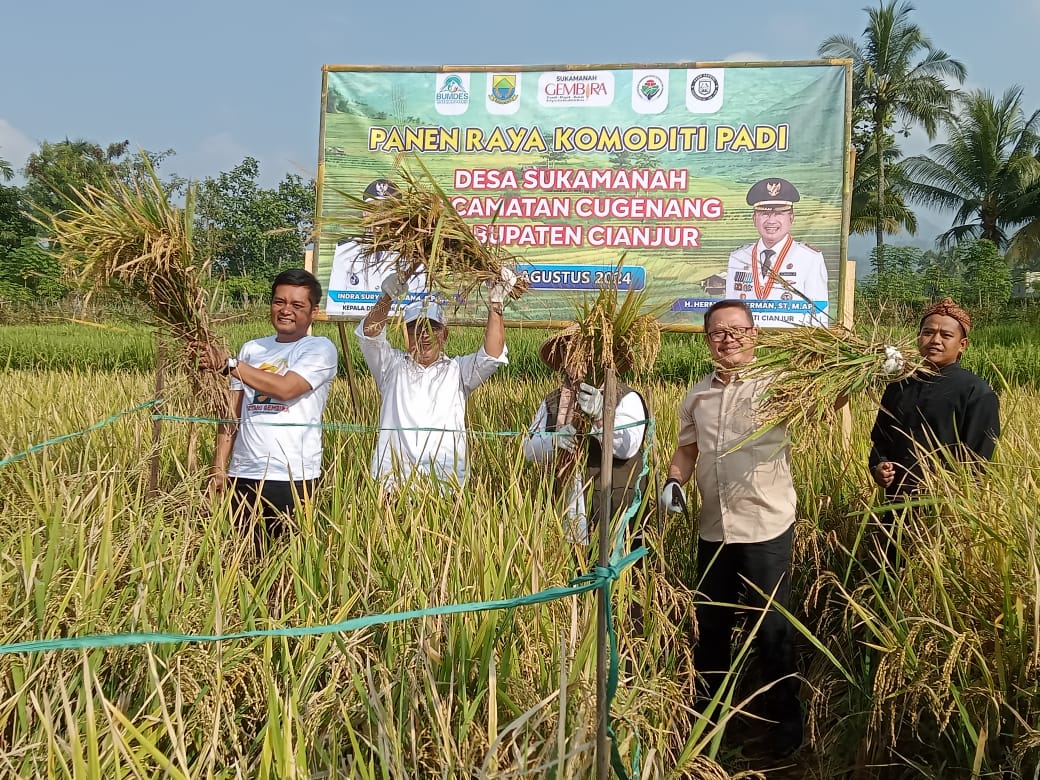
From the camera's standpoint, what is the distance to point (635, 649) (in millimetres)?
2295

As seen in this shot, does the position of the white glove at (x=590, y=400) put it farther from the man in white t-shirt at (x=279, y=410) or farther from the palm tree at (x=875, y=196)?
the palm tree at (x=875, y=196)

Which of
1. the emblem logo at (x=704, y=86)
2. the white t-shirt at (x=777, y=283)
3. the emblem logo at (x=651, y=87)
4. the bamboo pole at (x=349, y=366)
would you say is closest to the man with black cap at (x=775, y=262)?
the white t-shirt at (x=777, y=283)

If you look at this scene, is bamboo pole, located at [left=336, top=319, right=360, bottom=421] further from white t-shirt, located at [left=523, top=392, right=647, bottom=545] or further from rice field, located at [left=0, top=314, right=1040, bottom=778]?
white t-shirt, located at [left=523, top=392, right=647, bottom=545]

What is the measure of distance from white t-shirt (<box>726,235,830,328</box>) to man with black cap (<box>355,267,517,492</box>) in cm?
199

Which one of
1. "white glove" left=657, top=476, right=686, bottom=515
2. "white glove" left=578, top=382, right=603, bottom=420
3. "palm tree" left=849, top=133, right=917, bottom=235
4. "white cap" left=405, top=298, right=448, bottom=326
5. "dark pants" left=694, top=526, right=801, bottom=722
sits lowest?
"dark pants" left=694, top=526, right=801, bottom=722

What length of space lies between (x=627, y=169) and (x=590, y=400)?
8.16 ft

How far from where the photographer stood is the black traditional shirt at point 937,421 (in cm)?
264

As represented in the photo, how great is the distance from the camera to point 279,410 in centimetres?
285

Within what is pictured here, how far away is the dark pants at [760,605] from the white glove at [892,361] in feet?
2.08

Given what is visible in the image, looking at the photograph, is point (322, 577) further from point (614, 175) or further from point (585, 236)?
point (614, 175)

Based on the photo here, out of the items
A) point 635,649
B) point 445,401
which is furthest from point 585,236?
point 635,649

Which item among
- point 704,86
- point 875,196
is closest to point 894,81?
point 875,196

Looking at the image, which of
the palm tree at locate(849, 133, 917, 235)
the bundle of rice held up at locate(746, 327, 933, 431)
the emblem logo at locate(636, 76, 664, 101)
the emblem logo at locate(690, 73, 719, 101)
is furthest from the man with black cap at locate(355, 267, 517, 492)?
the palm tree at locate(849, 133, 917, 235)

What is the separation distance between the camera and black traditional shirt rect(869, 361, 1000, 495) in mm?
Result: 2641
